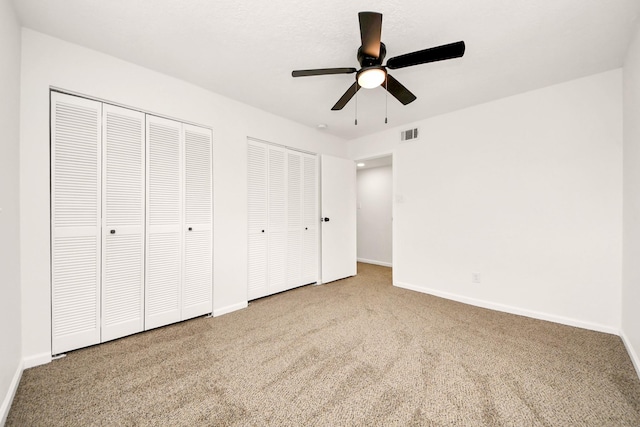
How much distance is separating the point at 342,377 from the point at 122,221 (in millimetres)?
2299

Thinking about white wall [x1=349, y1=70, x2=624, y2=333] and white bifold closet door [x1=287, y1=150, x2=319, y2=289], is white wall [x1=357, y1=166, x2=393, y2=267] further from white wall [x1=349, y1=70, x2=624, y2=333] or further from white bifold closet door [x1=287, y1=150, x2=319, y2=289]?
white bifold closet door [x1=287, y1=150, x2=319, y2=289]

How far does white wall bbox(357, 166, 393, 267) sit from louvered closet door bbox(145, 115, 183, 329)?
13.6 feet

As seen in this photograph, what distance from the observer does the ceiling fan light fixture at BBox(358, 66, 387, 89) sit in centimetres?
173

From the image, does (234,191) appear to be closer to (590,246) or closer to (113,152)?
(113,152)

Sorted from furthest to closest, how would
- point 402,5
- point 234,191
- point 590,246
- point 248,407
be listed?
point 234,191
point 590,246
point 402,5
point 248,407

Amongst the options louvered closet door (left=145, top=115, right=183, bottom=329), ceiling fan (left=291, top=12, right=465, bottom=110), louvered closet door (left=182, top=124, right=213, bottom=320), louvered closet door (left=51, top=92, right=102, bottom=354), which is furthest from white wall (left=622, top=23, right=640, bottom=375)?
louvered closet door (left=51, top=92, right=102, bottom=354)

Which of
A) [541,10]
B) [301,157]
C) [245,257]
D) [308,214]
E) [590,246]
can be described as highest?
[541,10]

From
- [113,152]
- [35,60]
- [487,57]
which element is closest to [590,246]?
[487,57]

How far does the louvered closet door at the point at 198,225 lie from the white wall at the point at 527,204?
281 centimetres

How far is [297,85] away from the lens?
257cm

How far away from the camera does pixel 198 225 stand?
2.65 m

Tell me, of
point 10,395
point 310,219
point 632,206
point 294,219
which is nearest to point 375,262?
point 310,219

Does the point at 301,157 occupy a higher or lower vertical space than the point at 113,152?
higher

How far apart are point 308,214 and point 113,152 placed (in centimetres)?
241
